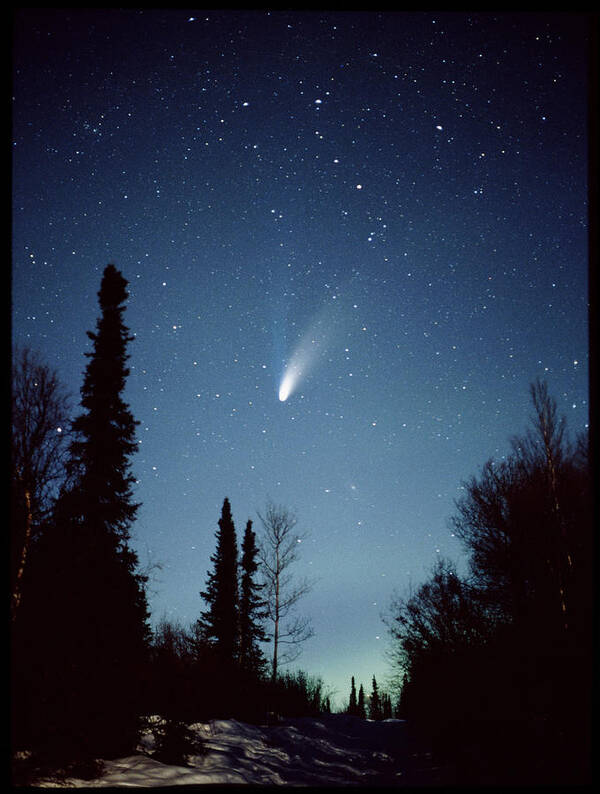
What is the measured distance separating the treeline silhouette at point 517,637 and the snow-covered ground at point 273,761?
1659 millimetres

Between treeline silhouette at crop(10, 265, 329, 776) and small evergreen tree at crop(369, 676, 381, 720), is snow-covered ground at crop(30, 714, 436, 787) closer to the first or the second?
treeline silhouette at crop(10, 265, 329, 776)

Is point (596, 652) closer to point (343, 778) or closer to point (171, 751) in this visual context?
point (171, 751)

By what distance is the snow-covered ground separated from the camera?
21.2 feet

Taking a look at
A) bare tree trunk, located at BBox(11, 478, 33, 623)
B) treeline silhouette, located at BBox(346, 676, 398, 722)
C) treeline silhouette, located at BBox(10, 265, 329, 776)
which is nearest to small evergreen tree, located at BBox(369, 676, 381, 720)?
treeline silhouette, located at BBox(346, 676, 398, 722)

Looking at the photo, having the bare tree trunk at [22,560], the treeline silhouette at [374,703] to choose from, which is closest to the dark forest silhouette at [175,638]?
the bare tree trunk at [22,560]

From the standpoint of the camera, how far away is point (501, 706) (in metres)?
9.57

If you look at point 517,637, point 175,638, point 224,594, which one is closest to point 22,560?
point 175,638

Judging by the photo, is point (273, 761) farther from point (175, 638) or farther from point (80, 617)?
point (80, 617)

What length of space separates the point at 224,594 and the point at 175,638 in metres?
17.7

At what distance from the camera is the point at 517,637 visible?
1038 centimetres

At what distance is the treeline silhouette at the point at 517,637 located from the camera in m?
7.54

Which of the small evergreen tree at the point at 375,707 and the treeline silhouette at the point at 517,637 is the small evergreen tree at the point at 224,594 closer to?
the treeline silhouette at the point at 517,637

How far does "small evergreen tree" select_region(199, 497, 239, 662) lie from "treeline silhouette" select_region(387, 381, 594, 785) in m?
12.5

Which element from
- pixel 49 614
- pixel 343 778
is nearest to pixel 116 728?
pixel 49 614
